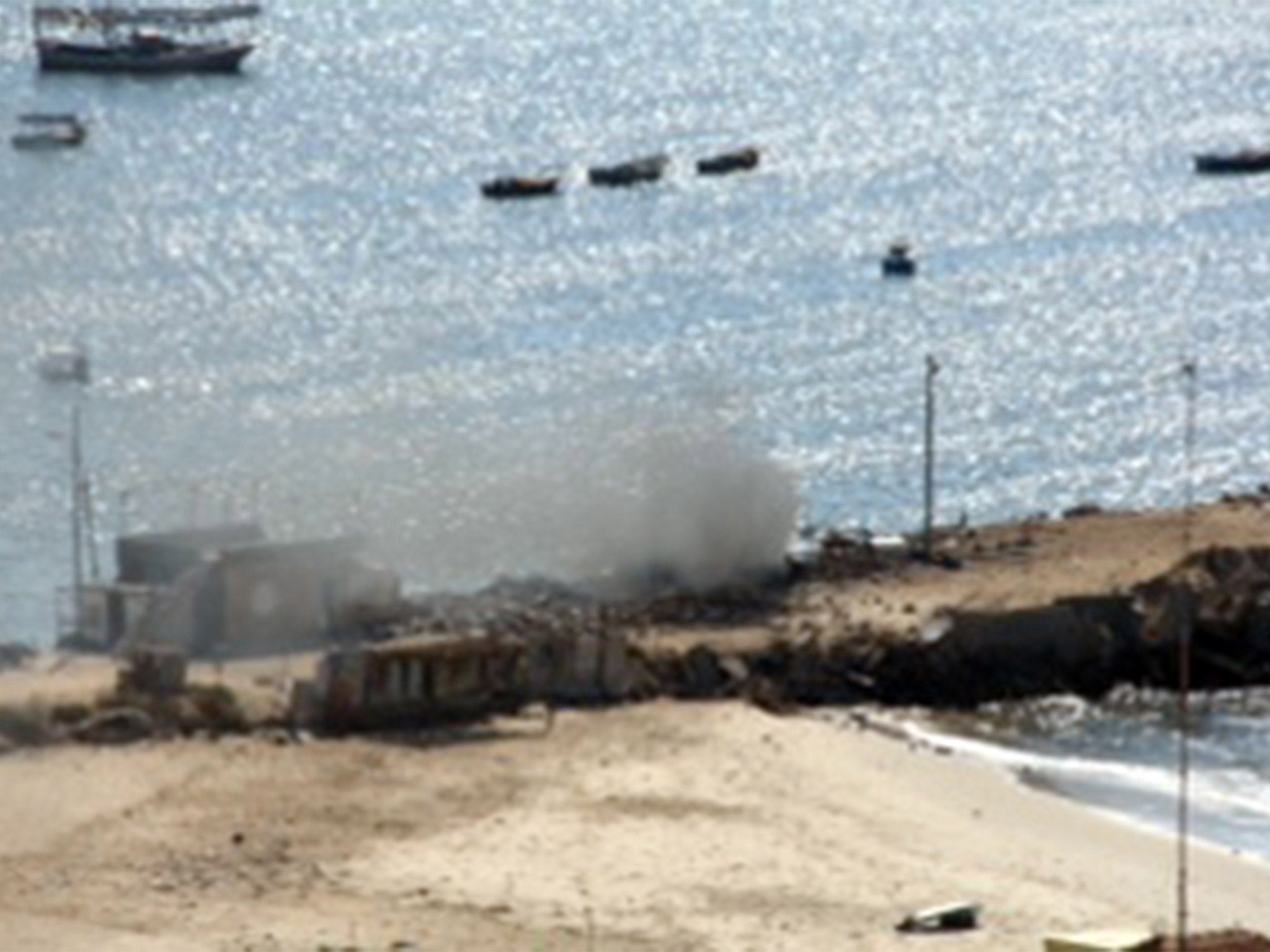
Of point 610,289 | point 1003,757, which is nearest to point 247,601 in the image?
point 1003,757

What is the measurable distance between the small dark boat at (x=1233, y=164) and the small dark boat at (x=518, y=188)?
54.9 feet

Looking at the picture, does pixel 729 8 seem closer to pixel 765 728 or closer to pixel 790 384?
pixel 790 384

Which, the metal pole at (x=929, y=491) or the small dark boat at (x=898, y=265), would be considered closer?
the metal pole at (x=929, y=491)

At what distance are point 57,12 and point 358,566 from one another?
85.5 m

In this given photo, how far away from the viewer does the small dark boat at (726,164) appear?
381ft

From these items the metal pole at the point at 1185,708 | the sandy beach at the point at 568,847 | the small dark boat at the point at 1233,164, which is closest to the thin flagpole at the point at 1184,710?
the metal pole at the point at 1185,708

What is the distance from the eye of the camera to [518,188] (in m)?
111

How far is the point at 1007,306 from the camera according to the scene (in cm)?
9681

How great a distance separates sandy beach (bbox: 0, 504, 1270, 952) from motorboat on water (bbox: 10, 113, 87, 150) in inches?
2481

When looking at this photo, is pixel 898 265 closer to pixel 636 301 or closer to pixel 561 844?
pixel 636 301

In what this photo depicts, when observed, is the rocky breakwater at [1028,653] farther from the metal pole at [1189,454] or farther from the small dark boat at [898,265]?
the small dark boat at [898,265]

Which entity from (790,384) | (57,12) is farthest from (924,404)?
(57,12)

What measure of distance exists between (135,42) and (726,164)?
28838 mm

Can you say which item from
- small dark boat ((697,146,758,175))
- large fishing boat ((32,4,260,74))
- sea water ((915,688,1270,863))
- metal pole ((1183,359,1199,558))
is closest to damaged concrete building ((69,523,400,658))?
sea water ((915,688,1270,863))
